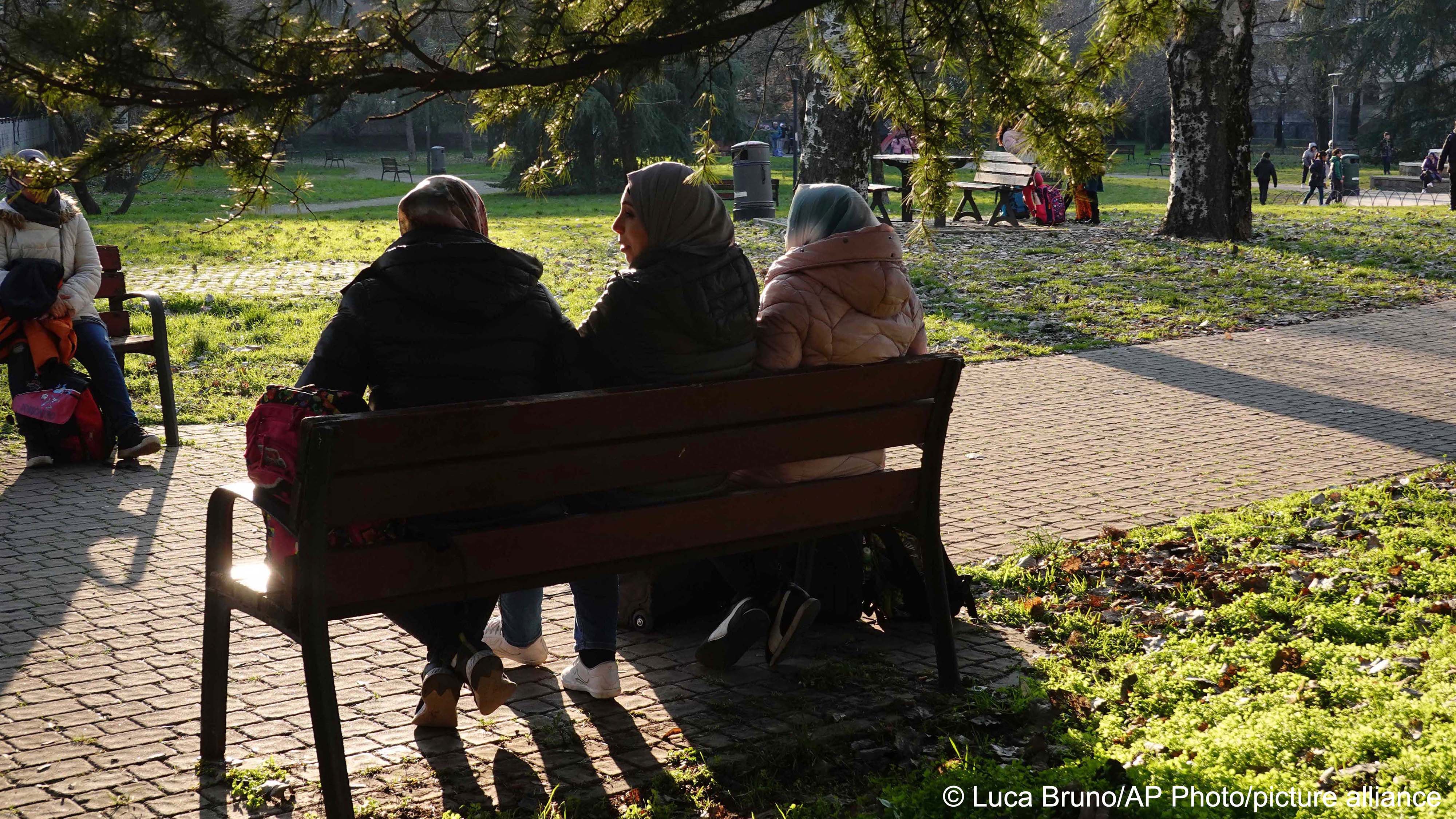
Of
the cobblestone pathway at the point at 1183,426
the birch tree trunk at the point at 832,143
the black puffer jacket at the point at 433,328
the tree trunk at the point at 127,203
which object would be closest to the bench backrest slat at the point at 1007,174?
the birch tree trunk at the point at 832,143

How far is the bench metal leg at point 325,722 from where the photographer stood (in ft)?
10.5

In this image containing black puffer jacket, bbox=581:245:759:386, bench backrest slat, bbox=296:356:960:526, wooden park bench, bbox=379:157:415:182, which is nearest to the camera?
bench backrest slat, bbox=296:356:960:526

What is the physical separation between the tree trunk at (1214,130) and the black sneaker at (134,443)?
1396 cm

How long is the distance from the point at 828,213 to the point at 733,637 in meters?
1.44

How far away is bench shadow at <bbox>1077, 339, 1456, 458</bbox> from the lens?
7.50 m

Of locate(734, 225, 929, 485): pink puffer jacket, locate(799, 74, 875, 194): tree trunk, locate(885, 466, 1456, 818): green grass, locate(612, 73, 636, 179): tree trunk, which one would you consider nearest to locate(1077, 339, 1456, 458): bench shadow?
locate(885, 466, 1456, 818): green grass

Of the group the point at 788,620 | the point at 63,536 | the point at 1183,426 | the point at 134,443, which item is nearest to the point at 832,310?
the point at 788,620

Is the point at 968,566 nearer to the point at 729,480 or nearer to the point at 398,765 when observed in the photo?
the point at 729,480

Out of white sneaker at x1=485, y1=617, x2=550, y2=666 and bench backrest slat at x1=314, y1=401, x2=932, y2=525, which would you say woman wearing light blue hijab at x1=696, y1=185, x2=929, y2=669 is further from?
white sneaker at x1=485, y1=617, x2=550, y2=666

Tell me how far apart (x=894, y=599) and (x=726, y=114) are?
82.8 inches

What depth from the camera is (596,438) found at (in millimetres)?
3463

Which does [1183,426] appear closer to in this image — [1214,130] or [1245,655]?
[1245,655]

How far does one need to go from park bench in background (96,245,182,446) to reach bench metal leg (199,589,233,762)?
4.49m

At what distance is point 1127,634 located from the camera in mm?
4590
